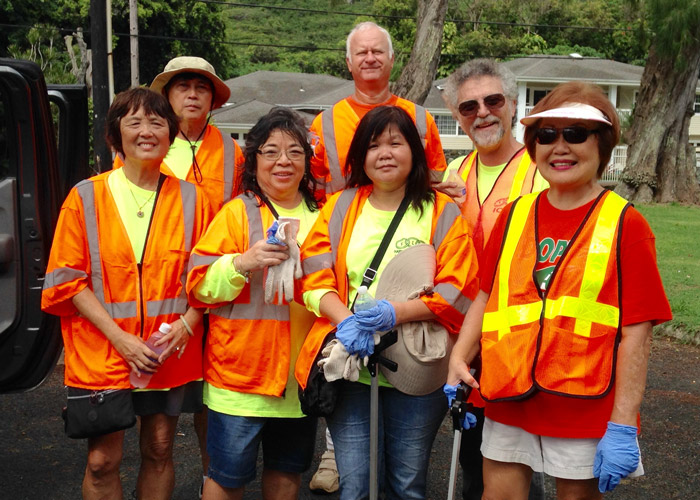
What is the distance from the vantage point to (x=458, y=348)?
2.92 m

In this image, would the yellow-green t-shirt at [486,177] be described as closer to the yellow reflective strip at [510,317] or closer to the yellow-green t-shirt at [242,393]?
the yellow-green t-shirt at [242,393]

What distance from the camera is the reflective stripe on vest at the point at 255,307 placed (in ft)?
10.8

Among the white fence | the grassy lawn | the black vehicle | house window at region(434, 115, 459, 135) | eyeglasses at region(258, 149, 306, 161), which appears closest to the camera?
eyeglasses at region(258, 149, 306, 161)

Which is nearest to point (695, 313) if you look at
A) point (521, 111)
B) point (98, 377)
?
point (98, 377)

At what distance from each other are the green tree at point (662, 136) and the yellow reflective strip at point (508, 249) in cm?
2055

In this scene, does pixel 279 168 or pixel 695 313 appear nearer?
pixel 279 168

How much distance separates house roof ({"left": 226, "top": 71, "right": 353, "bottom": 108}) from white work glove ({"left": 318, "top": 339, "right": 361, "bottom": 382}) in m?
36.9

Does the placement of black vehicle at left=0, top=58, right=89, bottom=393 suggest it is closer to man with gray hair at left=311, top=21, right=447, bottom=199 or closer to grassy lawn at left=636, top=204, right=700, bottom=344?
man with gray hair at left=311, top=21, right=447, bottom=199

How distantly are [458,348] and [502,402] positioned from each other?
0.95 feet

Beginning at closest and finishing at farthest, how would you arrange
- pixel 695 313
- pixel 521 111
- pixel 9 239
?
pixel 9 239 → pixel 695 313 → pixel 521 111

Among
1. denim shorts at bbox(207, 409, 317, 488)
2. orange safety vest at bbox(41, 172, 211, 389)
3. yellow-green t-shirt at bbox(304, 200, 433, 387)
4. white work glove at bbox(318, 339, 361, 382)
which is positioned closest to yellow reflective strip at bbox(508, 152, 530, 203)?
yellow-green t-shirt at bbox(304, 200, 433, 387)

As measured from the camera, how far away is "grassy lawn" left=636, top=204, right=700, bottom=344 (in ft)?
24.6

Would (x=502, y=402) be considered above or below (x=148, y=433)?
above

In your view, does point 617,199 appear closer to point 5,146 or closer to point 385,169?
point 385,169
